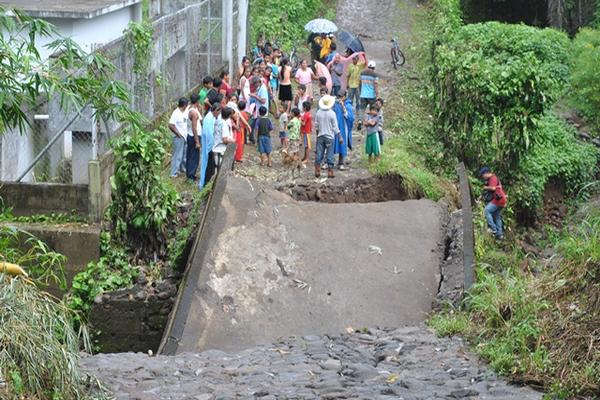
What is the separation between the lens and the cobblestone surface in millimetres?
9328

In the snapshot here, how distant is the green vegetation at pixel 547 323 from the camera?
9.09 m

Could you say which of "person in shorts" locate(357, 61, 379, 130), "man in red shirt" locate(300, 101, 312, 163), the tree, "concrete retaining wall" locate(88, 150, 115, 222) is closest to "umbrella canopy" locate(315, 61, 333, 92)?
"person in shorts" locate(357, 61, 379, 130)

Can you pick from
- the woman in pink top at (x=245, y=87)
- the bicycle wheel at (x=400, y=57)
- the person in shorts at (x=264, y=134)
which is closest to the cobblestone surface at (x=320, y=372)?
the person in shorts at (x=264, y=134)

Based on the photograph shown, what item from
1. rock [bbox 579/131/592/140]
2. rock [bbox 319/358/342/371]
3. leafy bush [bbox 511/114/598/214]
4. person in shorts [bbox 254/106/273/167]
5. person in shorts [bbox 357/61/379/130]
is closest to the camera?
rock [bbox 319/358/342/371]

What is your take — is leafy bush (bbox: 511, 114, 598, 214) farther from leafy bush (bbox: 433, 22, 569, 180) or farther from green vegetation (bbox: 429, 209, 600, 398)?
green vegetation (bbox: 429, 209, 600, 398)

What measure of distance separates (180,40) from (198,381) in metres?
11.6

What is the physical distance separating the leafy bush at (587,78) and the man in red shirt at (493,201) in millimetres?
8327

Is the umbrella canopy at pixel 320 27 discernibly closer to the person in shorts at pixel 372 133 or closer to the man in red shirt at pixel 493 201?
the person in shorts at pixel 372 133

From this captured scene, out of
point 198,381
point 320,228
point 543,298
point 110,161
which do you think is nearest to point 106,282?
point 110,161

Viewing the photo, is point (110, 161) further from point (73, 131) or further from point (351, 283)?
point (351, 283)

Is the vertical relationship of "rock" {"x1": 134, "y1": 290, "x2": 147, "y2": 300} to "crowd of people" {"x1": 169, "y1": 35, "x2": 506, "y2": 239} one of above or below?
below

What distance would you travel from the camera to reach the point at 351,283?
13.6m

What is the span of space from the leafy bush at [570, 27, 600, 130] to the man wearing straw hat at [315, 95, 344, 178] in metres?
9.50

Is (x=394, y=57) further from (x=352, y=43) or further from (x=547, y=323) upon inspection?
(x=547, y=323)
